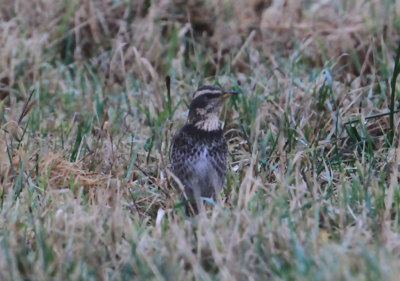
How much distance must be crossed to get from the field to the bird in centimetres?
11

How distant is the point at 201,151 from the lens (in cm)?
515

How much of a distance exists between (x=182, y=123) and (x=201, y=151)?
4.57ft

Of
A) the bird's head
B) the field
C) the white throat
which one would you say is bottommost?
the field

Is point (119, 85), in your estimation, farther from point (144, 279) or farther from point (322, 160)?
point (144, 279)

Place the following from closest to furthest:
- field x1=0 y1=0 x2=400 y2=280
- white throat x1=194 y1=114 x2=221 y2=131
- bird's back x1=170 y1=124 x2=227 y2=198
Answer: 1. field x1=0 y1=0 x2=400 y2=280
2. bird's back x1=170 y1=124 x2=227 y2=198
3. white throat x1=194 y1=114 x2=221 y2=131

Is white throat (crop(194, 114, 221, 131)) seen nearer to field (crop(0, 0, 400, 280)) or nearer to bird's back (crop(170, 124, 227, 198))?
bird's back (crop(170, 124, 227, 198))

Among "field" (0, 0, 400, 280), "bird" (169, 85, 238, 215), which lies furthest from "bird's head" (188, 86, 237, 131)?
"field" (0, 0, 400, 280)

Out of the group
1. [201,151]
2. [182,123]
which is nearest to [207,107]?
[201,151]

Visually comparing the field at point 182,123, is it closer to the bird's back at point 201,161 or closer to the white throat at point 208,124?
the bird's back at point 201,161

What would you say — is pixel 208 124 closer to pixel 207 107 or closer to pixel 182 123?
pixel 207 107

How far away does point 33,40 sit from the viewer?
786cm

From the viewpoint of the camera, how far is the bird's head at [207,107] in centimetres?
528

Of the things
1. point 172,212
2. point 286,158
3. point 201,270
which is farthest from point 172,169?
point 201,270

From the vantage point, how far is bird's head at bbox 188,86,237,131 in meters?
5.28
